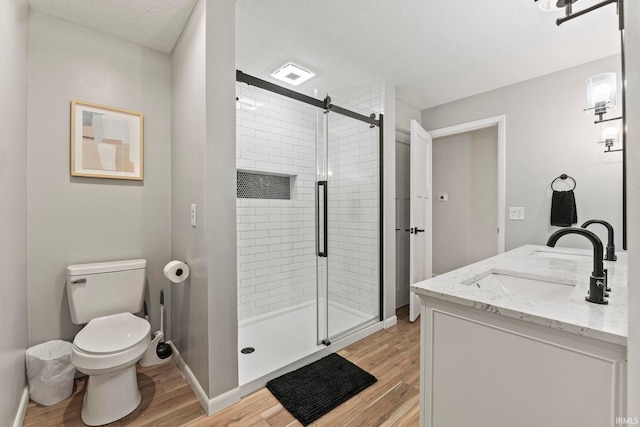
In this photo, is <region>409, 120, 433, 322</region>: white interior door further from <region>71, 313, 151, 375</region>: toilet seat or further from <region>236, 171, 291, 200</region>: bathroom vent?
<region>71, 313, 151, 375</region>: toilet seat

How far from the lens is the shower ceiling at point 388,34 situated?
1.77m

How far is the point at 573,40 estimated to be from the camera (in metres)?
2.14

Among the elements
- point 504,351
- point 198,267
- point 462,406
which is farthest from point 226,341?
point 504,351

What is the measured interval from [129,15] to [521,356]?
2734 mm

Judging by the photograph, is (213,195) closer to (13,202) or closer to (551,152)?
(13,202)

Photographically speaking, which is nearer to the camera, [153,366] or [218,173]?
[218,173]

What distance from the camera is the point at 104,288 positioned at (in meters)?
1.86

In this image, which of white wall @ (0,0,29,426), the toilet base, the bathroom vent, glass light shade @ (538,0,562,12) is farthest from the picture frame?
glass light shade @ (538,0,562,12)

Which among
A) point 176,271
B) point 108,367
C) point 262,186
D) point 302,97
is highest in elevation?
point 302,97

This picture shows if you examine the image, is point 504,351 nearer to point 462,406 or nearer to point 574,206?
point 462,406

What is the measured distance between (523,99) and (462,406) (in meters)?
3.02

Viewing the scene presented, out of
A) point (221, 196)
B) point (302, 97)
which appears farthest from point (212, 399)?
point (302, 97)

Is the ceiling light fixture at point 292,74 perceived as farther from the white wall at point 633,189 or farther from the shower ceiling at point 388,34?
the white wall at point 633,189

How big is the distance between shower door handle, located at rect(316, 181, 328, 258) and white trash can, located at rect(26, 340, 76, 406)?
1789mm
